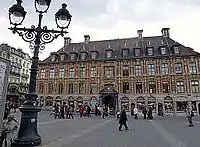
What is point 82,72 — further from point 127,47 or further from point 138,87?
point 138,87

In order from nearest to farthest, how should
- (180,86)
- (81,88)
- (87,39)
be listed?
(180,86), (81,88), (87,39)

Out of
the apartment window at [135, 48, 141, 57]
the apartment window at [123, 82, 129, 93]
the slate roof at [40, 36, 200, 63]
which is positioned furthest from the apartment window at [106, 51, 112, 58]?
the apartment window at [123, 82, 129, 93]

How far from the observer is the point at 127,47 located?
134 feet

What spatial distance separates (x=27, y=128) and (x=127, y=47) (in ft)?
117

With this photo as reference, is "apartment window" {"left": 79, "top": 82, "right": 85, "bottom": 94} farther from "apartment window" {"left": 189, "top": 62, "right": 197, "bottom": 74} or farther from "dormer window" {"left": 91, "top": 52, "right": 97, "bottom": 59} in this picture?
"apartment window" {"left": 189, "top": 62, "right": 197, "bottom": 74}

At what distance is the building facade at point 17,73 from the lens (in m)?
52.3

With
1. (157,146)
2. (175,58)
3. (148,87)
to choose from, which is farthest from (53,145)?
(175,58)

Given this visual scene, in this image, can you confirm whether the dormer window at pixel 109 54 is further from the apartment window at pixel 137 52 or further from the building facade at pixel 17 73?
the building facade at pixel 17 73

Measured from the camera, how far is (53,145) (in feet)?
26.7

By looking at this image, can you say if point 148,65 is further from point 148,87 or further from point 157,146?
point 157,146

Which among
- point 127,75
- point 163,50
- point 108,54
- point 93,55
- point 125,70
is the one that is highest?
point 163,50

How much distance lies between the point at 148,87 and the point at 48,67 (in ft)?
71.0

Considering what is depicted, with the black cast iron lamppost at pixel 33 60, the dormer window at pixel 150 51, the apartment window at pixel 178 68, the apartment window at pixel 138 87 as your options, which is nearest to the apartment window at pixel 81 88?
the apartment window at pixel 138 87

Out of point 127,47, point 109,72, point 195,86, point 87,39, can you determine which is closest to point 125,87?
point 109,72
